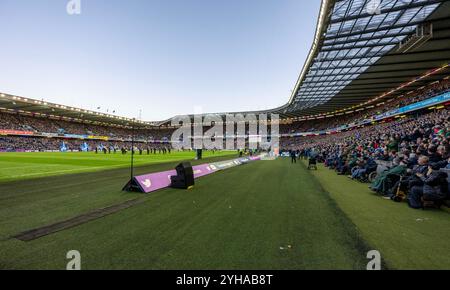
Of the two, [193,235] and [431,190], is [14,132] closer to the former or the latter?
[193,235]

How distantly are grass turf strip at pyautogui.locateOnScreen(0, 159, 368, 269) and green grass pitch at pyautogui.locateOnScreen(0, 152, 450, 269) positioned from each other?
2cm

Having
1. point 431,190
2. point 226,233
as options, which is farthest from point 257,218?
point 431,190

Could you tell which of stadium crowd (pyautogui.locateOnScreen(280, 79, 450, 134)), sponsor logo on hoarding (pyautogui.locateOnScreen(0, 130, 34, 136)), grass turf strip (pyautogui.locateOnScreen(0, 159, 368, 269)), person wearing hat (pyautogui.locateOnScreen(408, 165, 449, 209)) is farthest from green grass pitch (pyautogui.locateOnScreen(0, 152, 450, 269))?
sponsor logo on hoarding (pyautogui.locateOnScreen(0, 130, 34, 136))

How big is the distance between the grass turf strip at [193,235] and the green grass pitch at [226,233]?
2 centimetres

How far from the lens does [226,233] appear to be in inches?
157

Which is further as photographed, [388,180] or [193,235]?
[388,180]

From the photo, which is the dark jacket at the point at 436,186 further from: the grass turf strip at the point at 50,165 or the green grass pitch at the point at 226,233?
the grass turf strip at the point at 50,165

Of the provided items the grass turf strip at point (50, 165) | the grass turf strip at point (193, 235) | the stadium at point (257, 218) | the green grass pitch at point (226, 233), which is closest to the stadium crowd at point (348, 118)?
the stadium at point (257, 218)

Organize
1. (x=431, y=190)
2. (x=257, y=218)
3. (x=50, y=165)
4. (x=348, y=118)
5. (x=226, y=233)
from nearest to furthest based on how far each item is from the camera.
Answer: (x=226, y=233)
(x=257, y=218)
(x=431, y=190)
(x=50, y=165)
(x=348, y=118)

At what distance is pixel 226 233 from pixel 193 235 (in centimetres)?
64

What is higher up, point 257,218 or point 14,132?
point 14,132

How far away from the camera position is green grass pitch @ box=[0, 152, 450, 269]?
9.87ft
